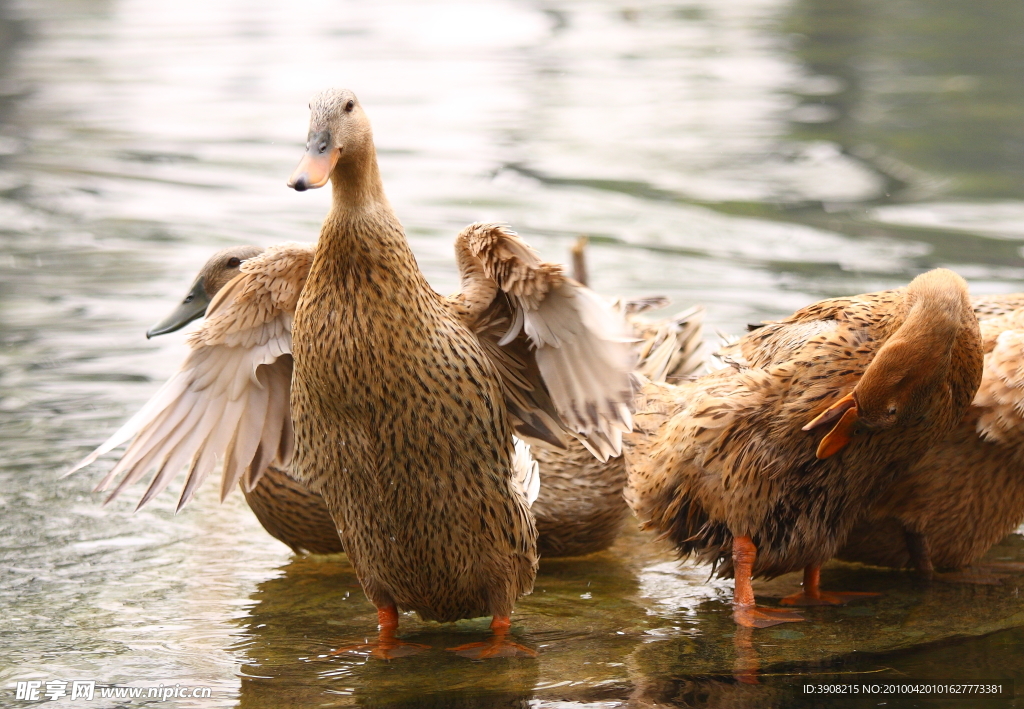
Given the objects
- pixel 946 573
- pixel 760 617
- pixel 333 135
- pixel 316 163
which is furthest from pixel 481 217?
pixel 316 163

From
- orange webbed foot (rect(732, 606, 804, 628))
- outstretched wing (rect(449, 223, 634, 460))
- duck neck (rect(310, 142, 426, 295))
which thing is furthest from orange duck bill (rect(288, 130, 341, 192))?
orange webbed foot (rect(732, 606, 804, 628))

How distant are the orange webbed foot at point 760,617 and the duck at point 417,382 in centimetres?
75

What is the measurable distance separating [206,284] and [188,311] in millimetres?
162

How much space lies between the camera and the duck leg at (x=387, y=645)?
4.55 meters

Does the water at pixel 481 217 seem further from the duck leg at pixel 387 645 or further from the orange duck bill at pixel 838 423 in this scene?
the orange duck bill at pixel 838 423

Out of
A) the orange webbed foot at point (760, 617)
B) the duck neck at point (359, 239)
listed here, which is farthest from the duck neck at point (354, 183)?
the orange webbed foot at point (760, 617)

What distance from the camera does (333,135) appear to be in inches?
164

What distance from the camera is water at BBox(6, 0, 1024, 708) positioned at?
4477mm

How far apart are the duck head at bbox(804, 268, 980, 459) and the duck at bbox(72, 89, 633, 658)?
745 millimetres

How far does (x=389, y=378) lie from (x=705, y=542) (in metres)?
1.41

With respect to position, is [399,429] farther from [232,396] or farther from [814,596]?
[814,596]

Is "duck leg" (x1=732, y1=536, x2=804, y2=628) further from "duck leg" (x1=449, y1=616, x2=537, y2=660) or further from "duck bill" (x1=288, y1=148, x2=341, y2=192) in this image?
"duck bill" (x1=288, y1=148, x2=341, y2=192)

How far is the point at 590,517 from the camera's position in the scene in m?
5.52

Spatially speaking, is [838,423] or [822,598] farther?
[822,598]
